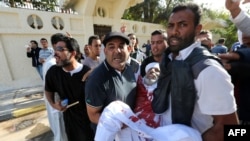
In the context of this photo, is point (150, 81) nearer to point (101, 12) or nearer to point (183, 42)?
point (183, 42)

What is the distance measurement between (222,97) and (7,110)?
547 centimetres

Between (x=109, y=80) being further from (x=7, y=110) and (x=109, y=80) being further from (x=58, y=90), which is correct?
(x=7, y=110)

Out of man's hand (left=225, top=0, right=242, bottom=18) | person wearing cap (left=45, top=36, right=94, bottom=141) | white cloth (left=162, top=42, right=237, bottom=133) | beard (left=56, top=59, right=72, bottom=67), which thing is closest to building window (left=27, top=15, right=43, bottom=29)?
person wearing cap (left=45, top=36, right=94, bottom=141)

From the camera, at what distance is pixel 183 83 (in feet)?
3.48

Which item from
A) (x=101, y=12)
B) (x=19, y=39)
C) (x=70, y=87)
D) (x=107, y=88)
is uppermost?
(x=101, y=12)

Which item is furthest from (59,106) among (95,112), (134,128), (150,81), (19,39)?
(19,39)

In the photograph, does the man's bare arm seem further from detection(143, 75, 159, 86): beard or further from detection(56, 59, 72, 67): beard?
detection(56, 59, 72, 67): beard

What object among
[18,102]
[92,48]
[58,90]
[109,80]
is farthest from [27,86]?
[109,80]

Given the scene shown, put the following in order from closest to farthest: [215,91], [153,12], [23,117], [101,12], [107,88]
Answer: [215,91], [107,88], [23,117], [101,12], [153,12]

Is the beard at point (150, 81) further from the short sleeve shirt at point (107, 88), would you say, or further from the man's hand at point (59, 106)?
the man's hand at point (59, 106)

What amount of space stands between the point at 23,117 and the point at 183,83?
4782 mm

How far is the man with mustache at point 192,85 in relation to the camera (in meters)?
0.99

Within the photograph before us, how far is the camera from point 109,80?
1.59 m

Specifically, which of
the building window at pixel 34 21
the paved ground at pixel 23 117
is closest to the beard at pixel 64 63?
the paved ground at pixel 23 117
